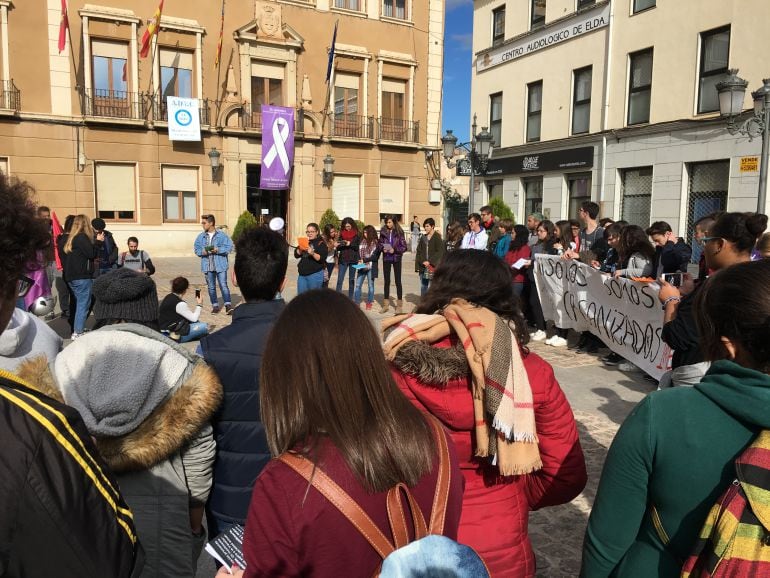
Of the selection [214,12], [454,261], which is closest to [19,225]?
[454,261]

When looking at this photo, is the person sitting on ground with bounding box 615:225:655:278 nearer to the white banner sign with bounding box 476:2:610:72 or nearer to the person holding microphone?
the person holding microphone

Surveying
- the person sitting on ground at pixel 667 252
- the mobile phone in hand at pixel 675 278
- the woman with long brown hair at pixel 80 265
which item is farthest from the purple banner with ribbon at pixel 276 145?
the mobile phone in hand at pixel 675 278

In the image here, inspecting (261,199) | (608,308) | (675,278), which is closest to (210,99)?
(261,199)

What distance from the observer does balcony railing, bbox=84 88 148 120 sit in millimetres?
22141

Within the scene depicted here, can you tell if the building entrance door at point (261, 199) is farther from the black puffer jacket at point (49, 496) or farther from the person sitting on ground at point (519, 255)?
the black puffer jacket at point (49, 496)

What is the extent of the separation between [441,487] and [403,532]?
18 cm

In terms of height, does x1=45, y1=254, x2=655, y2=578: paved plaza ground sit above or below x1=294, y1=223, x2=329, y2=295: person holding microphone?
below

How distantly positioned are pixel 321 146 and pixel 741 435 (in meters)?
25.8

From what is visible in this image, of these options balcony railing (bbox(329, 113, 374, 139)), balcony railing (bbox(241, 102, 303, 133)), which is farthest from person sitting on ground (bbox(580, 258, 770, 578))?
balcony railing (bbox(329, 113, 374, 139))

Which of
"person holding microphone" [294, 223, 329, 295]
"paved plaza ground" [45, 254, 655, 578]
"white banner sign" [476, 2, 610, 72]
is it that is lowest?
"paved plaza ground" [45, 254, 655, 578]

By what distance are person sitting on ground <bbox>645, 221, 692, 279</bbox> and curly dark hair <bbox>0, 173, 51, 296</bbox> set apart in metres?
7.02

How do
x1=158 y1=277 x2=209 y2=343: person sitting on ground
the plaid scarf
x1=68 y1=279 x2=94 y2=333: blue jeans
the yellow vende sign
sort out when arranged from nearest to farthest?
the plaid scarf
x1=158 y1=277 x2=209 y2=343: person sitting on ground
x1=68 y1=279 x2=94 y2=333: blue jeans
the yellow vende sign

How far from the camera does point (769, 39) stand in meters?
16.2

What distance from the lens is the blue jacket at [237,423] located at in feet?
8.15
